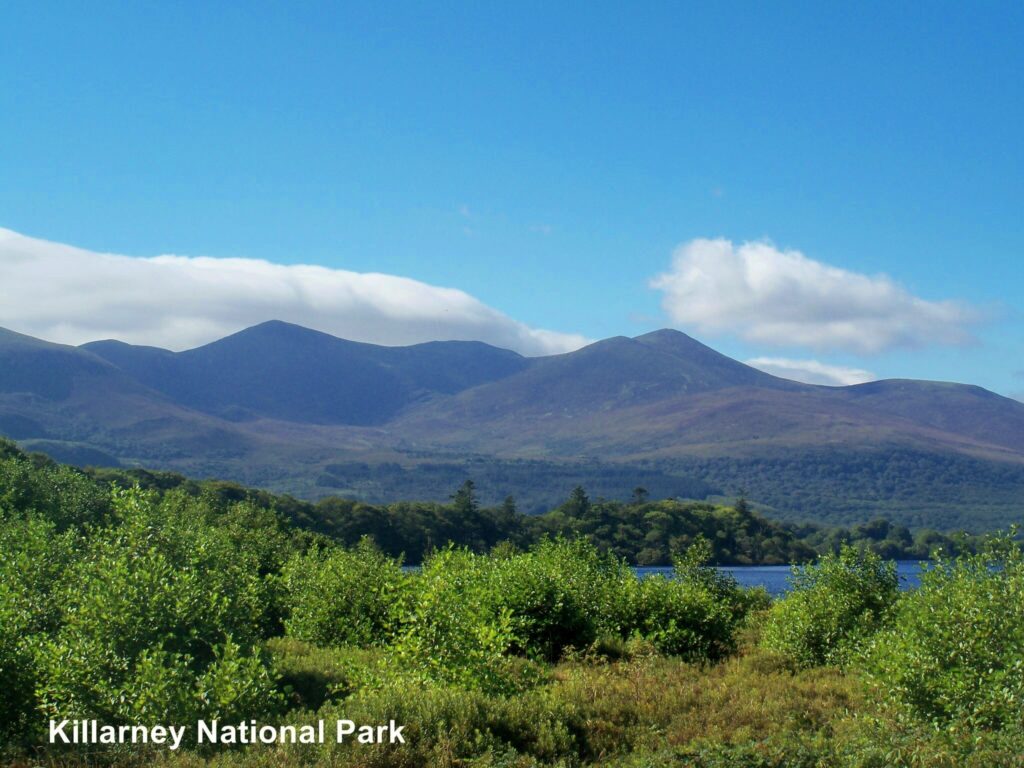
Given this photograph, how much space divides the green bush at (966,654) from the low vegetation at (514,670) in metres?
0.03

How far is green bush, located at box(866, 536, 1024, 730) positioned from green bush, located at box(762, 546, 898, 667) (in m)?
5.54

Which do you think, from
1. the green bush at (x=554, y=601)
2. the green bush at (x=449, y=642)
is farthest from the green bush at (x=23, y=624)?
the green bush at (x=554, y=601)

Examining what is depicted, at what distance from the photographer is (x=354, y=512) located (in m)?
92.6

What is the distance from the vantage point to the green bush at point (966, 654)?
12898 millimetres

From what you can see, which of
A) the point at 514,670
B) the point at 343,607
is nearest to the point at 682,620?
the point at 514,670

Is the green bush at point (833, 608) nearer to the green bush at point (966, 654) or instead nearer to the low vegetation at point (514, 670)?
the low vegetation at point (514, 670)

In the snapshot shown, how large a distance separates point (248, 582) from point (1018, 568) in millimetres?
15366

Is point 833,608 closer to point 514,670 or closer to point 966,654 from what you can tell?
point 966,654

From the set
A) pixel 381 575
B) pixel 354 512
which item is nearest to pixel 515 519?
pixel 354 512

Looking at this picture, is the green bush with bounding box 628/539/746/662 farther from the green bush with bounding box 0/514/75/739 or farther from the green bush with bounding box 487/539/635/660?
the green bush with bounding box 0/514/75/739

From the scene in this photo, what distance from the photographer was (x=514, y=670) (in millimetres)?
17359

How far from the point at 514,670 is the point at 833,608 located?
7.96 metres

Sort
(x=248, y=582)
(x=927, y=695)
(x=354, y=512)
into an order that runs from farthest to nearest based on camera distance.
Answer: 1. (x=354, y=512)
2. (x=248, y=582)
3. (x=927, y=695)

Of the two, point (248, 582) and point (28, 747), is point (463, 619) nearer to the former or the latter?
point (28, 747)
